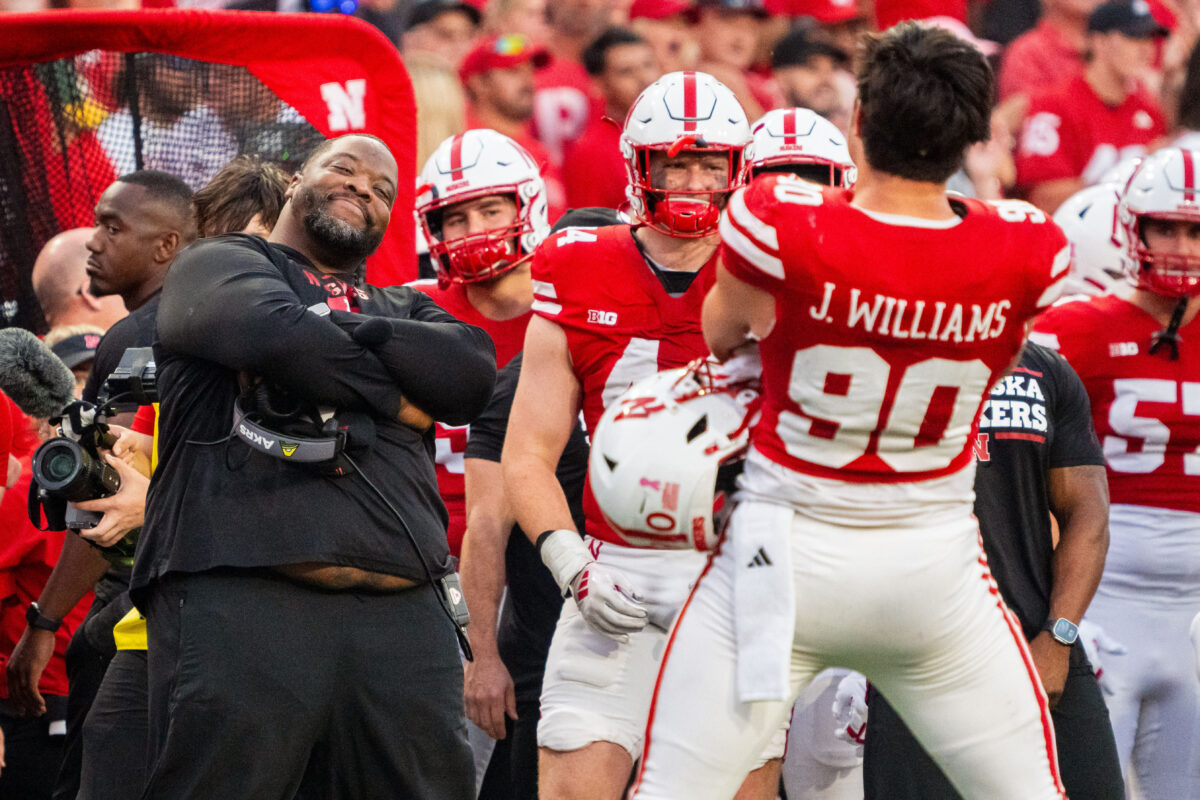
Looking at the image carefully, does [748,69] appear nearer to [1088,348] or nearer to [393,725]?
[1088,348]

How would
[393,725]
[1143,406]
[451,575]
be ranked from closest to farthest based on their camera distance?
[393,725]
[451,575]
[1143,406]

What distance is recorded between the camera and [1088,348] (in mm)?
5414

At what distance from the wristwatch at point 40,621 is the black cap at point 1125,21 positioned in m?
7.04

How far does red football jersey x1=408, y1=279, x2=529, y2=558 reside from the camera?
533 cm

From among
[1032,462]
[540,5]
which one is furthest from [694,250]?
[540,5]

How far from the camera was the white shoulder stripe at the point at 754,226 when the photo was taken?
302 cm

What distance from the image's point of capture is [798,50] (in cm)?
956

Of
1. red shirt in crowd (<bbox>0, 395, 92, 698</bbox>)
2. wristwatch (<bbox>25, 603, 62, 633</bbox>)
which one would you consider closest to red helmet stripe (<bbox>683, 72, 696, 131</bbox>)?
wristwatch (<bbox>25, 603, 62, 633</bbox>)

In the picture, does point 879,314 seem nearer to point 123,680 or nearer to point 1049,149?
point 123,680

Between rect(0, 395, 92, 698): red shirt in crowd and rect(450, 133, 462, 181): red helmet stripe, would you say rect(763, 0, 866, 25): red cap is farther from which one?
rect(0, 395, 92, 698): red shirt in crowd

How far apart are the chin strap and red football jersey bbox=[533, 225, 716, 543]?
2.08m

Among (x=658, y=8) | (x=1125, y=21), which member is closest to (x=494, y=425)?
(x=658, y=8)

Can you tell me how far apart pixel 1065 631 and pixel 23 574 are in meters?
3.30

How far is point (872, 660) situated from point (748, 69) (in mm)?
6983
